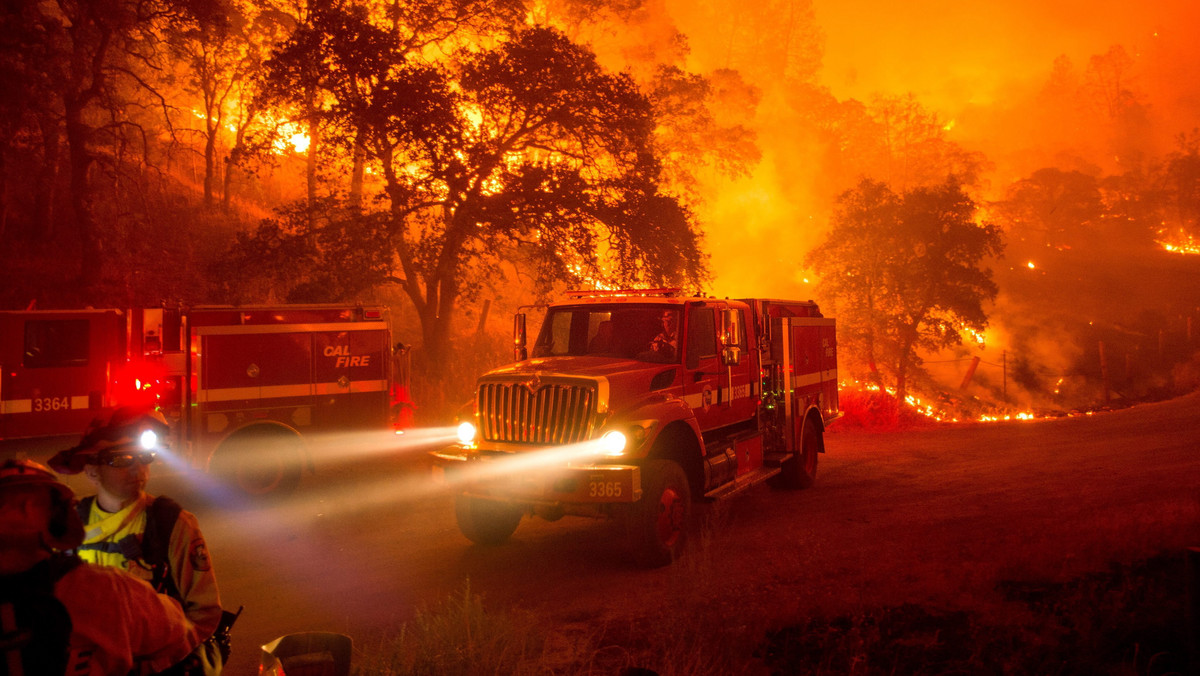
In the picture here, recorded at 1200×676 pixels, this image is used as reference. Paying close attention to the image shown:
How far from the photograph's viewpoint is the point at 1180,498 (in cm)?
859

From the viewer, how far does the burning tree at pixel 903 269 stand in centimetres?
2450

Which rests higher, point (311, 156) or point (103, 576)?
point (311, 156)

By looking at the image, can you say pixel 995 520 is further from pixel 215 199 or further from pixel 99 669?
pixel 215 199

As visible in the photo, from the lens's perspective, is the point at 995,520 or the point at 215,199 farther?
the point at 215,199

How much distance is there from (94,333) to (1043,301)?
161 feet

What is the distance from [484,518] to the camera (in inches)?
326

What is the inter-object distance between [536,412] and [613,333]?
1612mm

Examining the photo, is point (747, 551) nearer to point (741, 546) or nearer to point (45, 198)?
point (741, 546)

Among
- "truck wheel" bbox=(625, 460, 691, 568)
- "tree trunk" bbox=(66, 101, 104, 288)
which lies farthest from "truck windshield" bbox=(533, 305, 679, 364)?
"tree trunk" bbox=(66, 101, 104, 288)

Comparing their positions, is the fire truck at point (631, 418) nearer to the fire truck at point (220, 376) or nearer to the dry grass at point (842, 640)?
the dry grass at point (842, 640)

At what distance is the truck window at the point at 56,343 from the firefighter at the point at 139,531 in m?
11.1

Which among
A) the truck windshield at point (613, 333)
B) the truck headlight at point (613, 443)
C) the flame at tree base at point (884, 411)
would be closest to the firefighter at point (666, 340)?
the truck windshield at point (613, 333)

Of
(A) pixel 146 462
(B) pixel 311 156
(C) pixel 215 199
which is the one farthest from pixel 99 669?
(C) pixel 215 199

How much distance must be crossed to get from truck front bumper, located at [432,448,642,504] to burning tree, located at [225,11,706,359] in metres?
8.94
